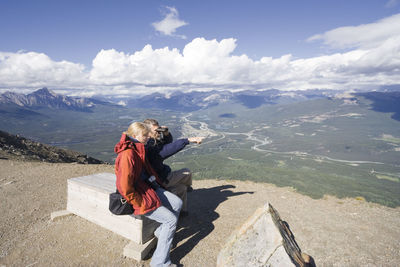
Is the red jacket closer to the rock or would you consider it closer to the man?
the man

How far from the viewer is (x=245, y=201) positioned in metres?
10.5

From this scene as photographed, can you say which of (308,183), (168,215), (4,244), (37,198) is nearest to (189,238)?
(168,215)

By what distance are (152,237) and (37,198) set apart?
7142 mm

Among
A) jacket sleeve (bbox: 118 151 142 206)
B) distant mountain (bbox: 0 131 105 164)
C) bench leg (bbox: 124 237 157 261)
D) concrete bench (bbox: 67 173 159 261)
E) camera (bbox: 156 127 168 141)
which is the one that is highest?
camera (bbox: 156 127 168 141)

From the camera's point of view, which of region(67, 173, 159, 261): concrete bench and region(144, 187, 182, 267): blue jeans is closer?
region(144, 187, 182, 267): blue jeans

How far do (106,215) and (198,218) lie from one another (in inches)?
134

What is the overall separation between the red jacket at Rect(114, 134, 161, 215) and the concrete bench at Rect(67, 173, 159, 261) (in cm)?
89

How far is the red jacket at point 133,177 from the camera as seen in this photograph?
181 inches

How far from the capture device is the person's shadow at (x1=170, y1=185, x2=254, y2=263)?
644cm

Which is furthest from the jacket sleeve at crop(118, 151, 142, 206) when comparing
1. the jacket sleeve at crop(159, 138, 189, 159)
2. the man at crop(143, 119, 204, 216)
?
the jacket sleeve at crop(159, 138, 189, 159)

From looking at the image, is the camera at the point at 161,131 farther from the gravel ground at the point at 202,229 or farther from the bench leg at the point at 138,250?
the gravel ground at the point at 202,229

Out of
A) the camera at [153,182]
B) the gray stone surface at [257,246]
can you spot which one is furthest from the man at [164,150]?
the gray stone surface at [257,246]

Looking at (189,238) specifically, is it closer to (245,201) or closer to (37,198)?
(245,201)

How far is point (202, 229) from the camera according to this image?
7.47m
